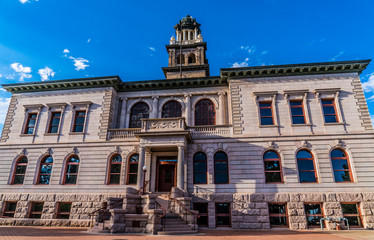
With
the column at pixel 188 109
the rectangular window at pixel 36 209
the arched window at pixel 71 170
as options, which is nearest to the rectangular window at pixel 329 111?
the column at pixel 188 109

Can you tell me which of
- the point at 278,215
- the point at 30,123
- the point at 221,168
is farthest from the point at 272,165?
the point at 30,123

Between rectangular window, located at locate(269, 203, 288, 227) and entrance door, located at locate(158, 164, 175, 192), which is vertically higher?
entrance door, located at locate(158, 164, 175, 192)

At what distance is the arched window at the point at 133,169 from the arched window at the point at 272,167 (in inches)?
413

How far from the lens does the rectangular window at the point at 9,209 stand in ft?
65.0

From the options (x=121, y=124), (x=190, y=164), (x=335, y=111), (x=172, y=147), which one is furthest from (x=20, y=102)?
(x=335, y=111)

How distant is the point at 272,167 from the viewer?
18.2 metres

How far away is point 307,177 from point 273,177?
8.08 feet

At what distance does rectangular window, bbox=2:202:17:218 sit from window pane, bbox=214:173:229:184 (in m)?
17.2

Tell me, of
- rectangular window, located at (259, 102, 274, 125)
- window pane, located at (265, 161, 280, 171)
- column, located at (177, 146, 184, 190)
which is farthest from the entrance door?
rectangular window, located at (259, 102, 274, 125)

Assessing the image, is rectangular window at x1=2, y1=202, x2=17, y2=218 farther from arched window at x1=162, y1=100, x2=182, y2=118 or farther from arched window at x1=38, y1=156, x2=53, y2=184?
arched window at x1=162, y1=100, x2=182, y2=118

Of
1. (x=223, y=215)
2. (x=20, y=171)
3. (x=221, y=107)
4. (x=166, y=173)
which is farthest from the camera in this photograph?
(x=221, y=107)

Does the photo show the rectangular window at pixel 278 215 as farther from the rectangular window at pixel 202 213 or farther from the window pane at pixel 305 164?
the rectangular window at pixel 202 213

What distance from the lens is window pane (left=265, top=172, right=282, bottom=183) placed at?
58.7 feet

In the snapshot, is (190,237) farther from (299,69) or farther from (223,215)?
(299,69)
